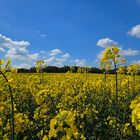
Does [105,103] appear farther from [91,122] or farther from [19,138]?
[19,138]

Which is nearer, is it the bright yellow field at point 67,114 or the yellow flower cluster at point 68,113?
the yellow flower cluster at point 68,113

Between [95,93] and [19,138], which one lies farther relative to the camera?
[95,93]

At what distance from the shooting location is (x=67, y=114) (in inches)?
148

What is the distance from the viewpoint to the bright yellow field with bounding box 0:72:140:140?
4.41 meters

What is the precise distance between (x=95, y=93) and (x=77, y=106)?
3.11 meters

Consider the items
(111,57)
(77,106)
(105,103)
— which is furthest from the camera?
(105,103)

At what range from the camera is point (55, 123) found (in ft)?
12.1

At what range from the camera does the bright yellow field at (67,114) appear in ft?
14.5

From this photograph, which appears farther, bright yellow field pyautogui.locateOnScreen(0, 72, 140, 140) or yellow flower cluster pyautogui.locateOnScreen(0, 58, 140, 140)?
bright yellow field pyautogui.locateOnScreen(0, 72, 140, 140)

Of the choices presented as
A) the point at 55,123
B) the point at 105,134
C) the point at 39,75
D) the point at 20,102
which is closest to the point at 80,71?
the point at 39,75

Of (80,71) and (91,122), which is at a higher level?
(80,71)

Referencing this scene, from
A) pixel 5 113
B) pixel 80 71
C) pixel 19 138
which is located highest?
pixel 80 71

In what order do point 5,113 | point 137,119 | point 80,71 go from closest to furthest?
point 137,119, point 5,113, point 80,71

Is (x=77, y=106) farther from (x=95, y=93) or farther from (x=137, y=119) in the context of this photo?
(x=137, y=119)
